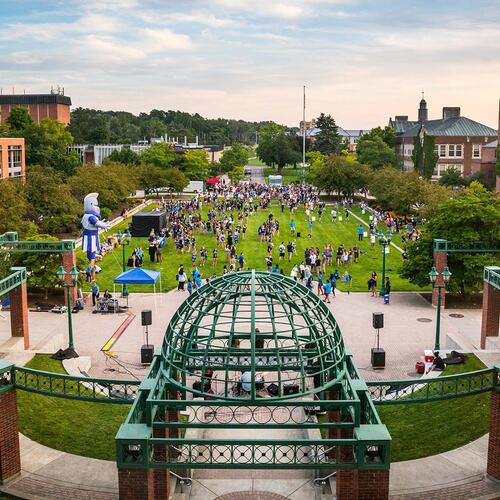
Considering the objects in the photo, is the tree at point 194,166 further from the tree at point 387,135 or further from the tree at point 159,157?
the tree at point 387,135

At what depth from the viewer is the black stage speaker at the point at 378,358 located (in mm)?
25297

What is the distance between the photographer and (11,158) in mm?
77750

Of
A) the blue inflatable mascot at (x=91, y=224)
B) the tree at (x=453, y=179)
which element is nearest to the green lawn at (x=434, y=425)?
the blue inflatable mascot at (x=91, y=224)

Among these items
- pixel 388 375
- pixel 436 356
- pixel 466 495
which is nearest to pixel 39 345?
pixel 388 375

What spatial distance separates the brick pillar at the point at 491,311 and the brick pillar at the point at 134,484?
58.6 feet

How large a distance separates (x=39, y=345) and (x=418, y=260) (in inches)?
749

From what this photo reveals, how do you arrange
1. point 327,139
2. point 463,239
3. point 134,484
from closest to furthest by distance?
point 134,484, point 463,239, point 327,139

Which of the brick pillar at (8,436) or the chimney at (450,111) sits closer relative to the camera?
the brick pillar at (8,436)

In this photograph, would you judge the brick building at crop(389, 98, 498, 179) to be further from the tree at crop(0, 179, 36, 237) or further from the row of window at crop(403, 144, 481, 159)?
the tree at crop(0, 179, 36, 237)

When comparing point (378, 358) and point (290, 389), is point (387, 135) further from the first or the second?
point (290, 389)

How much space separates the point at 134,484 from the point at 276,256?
3591 centimetres

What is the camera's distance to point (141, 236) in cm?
5778

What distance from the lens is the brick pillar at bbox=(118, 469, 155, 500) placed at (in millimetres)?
12734

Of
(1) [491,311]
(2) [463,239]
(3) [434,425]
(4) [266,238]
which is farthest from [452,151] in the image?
(3) [434,425]
